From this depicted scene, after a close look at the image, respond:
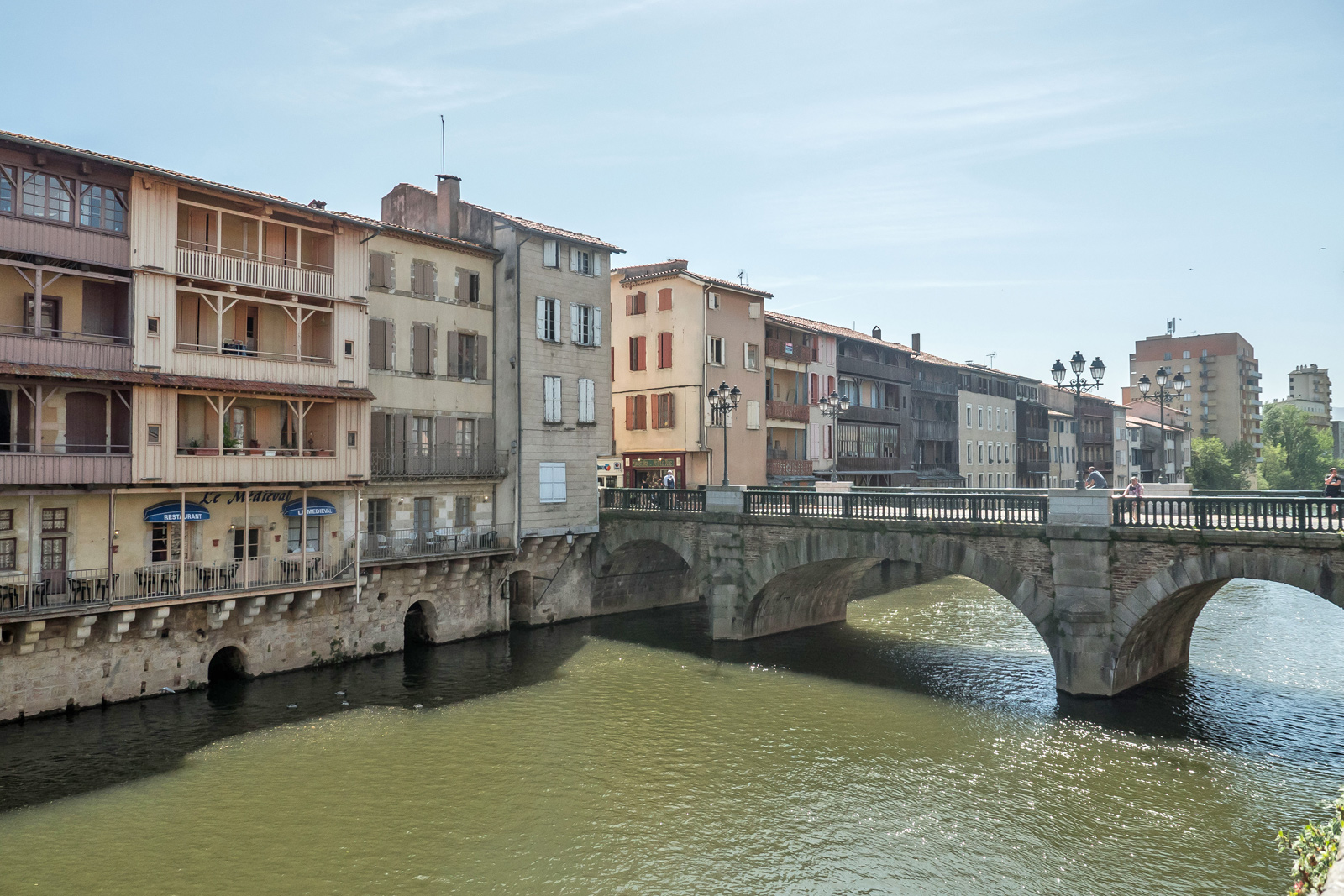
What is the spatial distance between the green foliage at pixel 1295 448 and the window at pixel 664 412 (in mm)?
119356

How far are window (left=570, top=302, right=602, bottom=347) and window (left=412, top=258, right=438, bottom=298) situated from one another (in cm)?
696

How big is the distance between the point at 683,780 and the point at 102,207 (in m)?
24.5

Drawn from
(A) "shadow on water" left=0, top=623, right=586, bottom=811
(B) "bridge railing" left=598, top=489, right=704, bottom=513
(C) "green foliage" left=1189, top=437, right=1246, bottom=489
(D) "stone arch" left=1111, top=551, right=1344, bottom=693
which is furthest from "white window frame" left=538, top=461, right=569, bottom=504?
(C) "green foliage" left=1189, top=437, right=1246, bottom=489

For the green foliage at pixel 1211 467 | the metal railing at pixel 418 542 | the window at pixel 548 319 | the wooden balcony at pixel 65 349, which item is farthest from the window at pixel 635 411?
Answer: the green foliage at pixel 1211 467

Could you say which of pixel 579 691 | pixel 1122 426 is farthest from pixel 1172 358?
pixel 579 691

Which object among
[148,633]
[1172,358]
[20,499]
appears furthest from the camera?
[1172,358]

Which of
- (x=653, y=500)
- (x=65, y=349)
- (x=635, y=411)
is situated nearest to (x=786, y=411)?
(x=635, y=411)

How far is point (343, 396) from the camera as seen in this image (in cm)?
3241

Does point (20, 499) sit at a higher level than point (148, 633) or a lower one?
higher

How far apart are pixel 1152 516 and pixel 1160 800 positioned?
941 cm

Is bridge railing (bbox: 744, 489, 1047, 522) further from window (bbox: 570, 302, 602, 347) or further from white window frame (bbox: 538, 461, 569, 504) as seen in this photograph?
window (bbox: 570, 302, 602, 347)

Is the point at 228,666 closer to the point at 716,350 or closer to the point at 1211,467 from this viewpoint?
the point at 716,350

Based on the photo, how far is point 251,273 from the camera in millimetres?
30547

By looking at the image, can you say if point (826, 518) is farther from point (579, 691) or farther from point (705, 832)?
point (705, 832)
